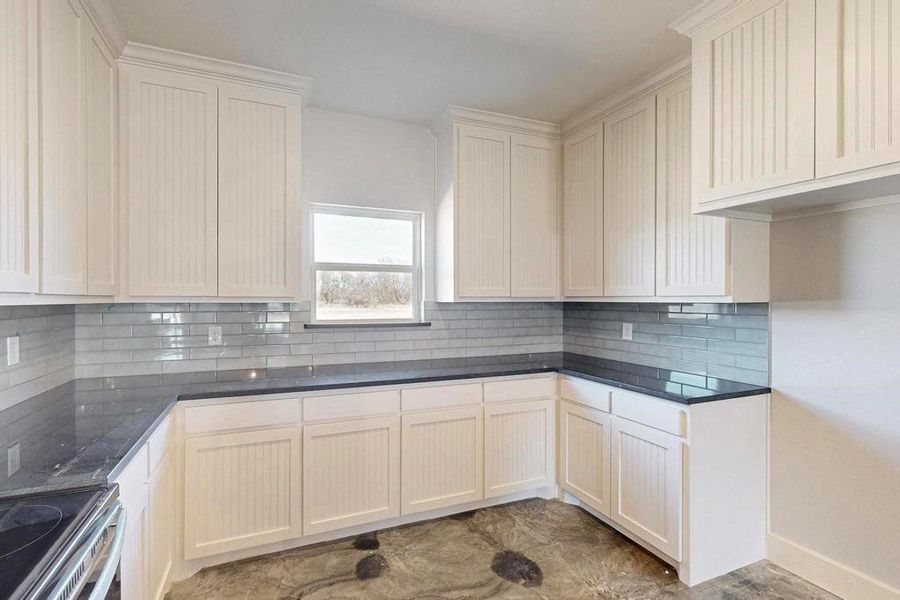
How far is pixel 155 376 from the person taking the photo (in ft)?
8.22

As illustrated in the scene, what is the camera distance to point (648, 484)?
2.30 metres

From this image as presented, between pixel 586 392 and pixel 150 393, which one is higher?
pixel 150 393

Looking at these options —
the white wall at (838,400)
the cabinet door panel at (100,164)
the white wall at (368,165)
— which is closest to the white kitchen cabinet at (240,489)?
the cabinet door panel at (100,164)

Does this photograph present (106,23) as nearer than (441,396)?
Yes

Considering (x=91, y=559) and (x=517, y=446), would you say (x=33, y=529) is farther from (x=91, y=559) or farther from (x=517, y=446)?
(x=517, y=446)

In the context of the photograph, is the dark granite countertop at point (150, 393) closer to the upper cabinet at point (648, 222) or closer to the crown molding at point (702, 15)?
the upper cabinet at point (648, 222)

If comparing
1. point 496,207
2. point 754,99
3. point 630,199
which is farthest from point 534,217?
point 754,99

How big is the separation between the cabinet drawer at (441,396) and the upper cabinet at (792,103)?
5.15 ft

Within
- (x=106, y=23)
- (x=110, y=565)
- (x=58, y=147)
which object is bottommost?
(x=110, y=565)

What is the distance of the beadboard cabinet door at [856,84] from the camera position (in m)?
1.43

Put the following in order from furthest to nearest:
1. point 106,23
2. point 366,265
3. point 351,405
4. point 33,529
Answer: point 366,265 < point 351,405 < point 106,23 < point 33,529

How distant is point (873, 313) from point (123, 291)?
138 inches

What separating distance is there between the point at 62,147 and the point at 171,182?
725mm

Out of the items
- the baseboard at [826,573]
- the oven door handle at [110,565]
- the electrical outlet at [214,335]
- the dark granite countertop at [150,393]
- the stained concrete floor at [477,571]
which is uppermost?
the electrical outlet at [214,335]
